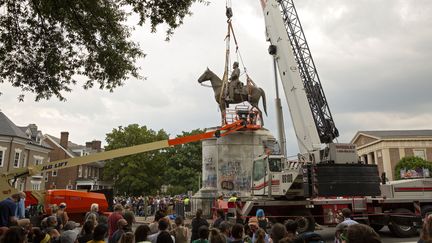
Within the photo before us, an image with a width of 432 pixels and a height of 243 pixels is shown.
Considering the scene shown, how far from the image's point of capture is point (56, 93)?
35.7 ft

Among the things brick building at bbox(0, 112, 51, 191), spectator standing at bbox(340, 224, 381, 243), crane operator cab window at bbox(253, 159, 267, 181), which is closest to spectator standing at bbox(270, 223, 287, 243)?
spectator standing at bbox(340, 224, 381, 243)

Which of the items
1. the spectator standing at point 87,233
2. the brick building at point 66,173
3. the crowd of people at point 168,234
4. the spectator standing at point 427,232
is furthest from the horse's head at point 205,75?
the brick building at point 66,173

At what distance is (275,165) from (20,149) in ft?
122

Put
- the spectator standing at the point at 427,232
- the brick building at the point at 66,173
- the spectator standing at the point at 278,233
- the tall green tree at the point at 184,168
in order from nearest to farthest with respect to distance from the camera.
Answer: the spectator standing at the point at 427,232 < the spectator standing at the point at 278,233 < the brick building at the point at 66,173 < the tall green tree at the point at 184,168

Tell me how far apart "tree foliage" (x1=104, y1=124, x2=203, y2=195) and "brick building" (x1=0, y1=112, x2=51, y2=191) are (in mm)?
10865

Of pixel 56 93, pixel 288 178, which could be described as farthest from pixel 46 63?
pixel 288 178

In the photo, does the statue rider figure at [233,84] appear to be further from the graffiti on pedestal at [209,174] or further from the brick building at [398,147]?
the brick building at [398,147]

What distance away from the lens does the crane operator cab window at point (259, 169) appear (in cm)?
1580

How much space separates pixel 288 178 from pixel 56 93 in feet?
29.1

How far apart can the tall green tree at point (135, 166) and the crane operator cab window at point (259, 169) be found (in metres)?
39.9

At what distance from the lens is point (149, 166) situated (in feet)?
183

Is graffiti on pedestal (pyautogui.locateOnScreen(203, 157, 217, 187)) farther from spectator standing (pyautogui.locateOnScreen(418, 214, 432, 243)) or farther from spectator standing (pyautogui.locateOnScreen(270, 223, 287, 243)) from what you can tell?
spectator standing (pyautogui.locateOnScreen(418, 214, 432, 243))

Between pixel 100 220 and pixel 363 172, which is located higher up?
pixel 363 172

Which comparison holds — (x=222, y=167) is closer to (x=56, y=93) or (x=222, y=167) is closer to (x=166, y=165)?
(x=56, y=93)
